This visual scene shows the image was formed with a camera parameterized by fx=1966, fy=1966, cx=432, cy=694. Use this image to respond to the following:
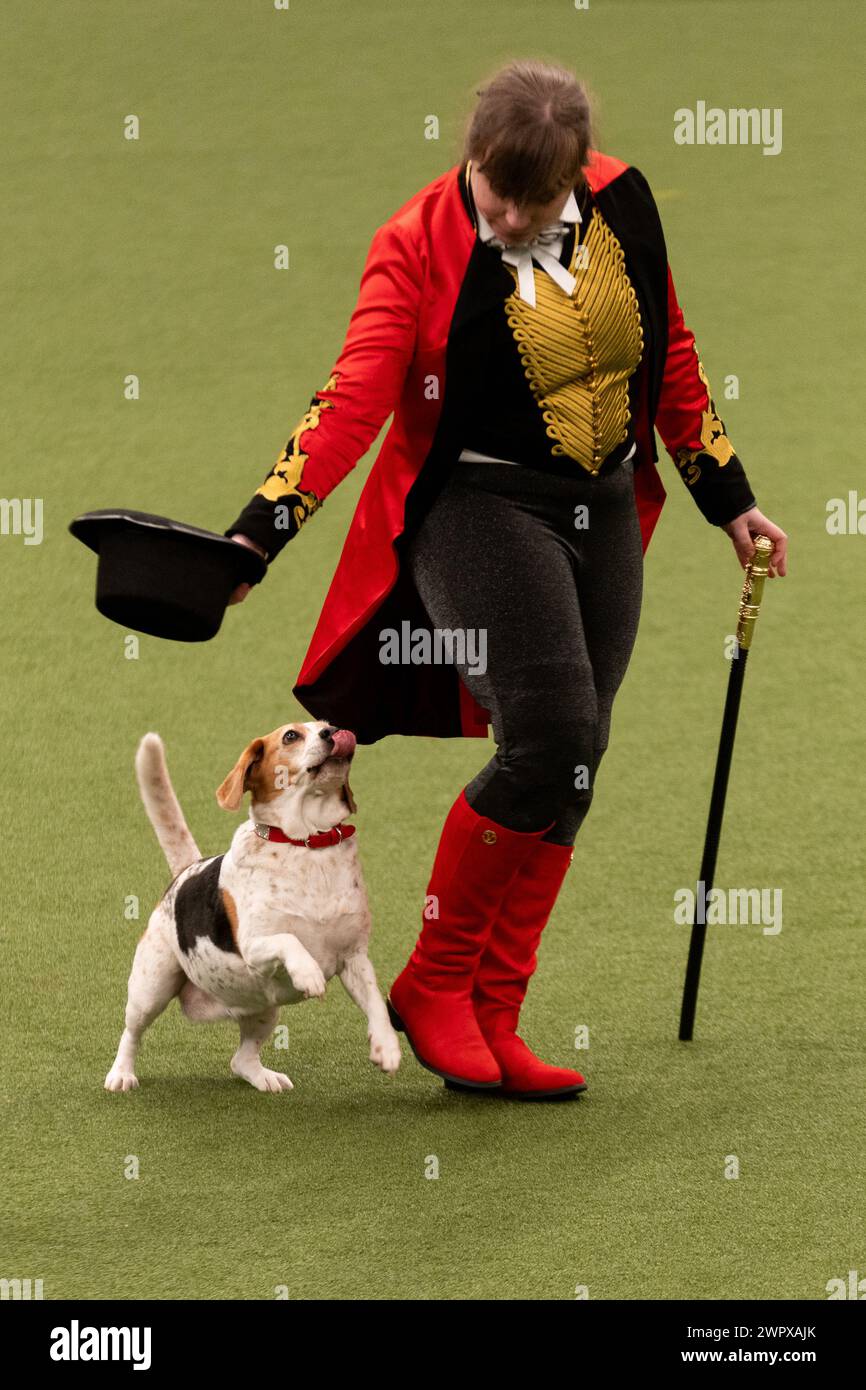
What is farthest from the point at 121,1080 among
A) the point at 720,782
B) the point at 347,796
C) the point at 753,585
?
the point at 753,585

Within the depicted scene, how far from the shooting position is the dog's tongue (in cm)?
276

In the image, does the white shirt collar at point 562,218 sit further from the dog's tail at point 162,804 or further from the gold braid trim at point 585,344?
the dog's tail at point 162,804

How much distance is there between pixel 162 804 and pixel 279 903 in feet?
1.31

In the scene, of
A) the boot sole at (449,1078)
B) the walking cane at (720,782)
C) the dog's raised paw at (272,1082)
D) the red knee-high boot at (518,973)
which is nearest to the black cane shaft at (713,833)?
the walking cane at (720,782)

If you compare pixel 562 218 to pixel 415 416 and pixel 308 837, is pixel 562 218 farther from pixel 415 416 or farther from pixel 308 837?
pixel 308 837

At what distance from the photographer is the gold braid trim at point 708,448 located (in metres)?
2.86

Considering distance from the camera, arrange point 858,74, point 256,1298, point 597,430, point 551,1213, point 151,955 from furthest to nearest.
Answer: point 858,74 → point 151,955 → point 597,430 → point 551,1213 → point 256,1298

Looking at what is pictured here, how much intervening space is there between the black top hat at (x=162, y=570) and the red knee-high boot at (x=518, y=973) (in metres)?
0.70

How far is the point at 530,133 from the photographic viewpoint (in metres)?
2.37

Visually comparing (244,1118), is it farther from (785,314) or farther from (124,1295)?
(785,314)

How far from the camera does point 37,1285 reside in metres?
2.25

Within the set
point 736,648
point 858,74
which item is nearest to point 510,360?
point 736,648

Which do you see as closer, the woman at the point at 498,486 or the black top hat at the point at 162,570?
the black top hat at the point at 162,570

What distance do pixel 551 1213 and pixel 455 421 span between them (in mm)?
1021
